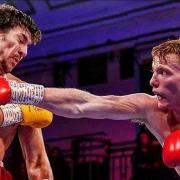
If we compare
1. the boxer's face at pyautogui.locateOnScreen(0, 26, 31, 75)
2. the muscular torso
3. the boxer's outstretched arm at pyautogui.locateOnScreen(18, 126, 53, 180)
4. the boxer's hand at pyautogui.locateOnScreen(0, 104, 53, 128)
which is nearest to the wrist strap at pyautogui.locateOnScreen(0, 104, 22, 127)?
the boxer's hand at pyautogui.locateOnScreen(0, 104, 53, 128)

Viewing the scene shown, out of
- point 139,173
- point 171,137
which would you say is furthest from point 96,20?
point 171,137

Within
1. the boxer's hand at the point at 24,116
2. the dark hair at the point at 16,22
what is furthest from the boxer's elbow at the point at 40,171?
the dark hair at the point at 16,22

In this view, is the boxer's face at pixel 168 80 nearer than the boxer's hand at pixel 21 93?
No

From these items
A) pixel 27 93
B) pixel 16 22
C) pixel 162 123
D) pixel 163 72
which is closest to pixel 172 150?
pixel 162 123

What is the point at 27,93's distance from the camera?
6.81ft

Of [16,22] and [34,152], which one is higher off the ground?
[16,22]

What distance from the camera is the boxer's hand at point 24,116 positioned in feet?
8.66

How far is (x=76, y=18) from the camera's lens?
26.5ft

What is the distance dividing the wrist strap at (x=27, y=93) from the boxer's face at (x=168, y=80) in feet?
1.85

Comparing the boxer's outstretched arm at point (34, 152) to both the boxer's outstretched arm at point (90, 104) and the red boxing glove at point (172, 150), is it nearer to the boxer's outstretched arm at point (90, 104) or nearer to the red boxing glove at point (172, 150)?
the boxer's outstretched arm at point (90, 104)

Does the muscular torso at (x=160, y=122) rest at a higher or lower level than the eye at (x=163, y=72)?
lower

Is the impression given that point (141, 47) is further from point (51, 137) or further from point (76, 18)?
point (51, 137)

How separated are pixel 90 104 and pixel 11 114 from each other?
0.62 meters

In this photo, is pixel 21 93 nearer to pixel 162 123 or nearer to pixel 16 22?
pixel 162 123
